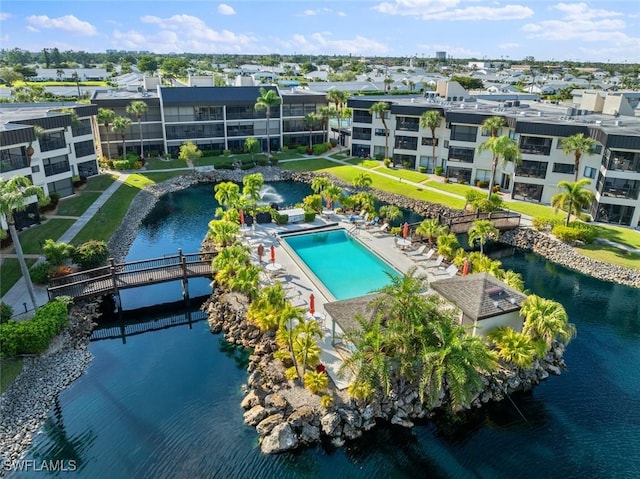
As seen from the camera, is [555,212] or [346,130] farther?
[346,130]

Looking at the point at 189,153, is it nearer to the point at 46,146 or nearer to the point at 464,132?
the point at 46,146

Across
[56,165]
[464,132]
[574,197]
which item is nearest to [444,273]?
[574,197]

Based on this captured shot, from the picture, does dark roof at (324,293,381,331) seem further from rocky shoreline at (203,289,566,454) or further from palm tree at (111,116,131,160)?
palm tree at (111,116,131,160)

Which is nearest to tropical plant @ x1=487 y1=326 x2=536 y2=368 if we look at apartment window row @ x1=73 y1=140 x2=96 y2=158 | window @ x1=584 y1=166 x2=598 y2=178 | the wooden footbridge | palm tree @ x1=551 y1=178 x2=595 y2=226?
the wooden footbridge

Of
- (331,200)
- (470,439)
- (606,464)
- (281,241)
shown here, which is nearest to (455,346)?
(470,439)

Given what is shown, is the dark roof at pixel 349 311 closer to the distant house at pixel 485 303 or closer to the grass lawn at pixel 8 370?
the distant house at pixel 485 303

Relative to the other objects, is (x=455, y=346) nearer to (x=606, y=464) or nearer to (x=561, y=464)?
(x=561, y=464)
